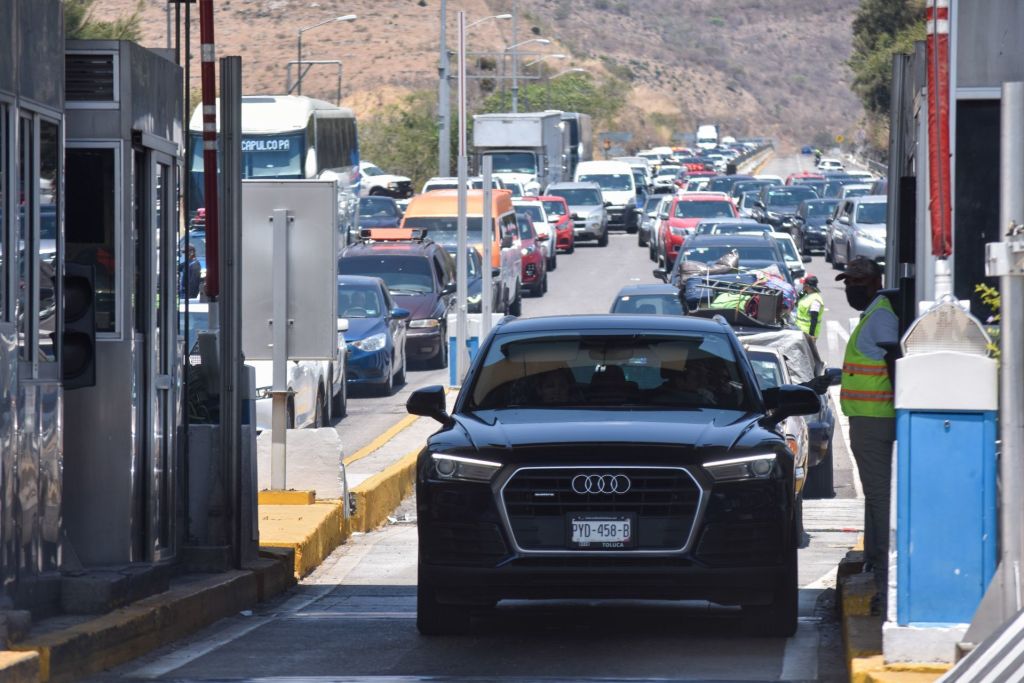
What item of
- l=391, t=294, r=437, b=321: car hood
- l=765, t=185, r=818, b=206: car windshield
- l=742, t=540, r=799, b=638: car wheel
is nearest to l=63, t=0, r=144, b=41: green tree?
l=391, t=294, r=437, b=321: car hood

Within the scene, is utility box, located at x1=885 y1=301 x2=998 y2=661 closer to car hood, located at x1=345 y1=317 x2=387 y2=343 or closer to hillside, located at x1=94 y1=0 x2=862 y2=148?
car hood, located at x1=345 y1=317 x2=387 y2=343

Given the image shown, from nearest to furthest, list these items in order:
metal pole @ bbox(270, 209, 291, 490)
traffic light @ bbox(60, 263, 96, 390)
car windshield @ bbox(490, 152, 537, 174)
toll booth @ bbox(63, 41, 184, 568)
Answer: traffic light @ bbox(60, 263, 96, 390)
toll booth @ bbox(63, 41, 184, 568)
metal pole @ bbox(270, 209, 291, 490)
car windshield @ bbox(490, 152, 537, 174)

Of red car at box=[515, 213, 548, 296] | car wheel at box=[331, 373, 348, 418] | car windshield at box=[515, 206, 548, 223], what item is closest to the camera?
car wheel at box=[331, 373, 348, 418]

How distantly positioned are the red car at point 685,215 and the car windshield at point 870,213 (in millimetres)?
3507

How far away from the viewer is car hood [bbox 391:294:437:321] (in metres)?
29.8

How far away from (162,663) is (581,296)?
31952 millimetres

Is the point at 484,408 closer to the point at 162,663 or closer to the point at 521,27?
the point at 162,663

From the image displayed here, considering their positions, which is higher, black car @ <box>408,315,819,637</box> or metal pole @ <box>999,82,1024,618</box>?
metal pole @ <box>999,82,1024,618</box>

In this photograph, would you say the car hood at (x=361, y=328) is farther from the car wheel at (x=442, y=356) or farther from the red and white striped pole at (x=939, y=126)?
the red and white striped pole at (x=939, y=126)

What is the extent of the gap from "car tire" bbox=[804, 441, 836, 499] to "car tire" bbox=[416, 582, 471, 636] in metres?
9.47

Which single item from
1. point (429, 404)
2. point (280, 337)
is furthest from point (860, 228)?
point (429, 404)

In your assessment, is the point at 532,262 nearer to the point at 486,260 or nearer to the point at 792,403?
the point at 486,260

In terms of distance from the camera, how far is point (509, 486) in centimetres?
891

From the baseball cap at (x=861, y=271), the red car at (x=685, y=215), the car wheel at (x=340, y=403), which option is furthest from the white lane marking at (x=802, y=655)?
the red car at (x=685, y=215)
